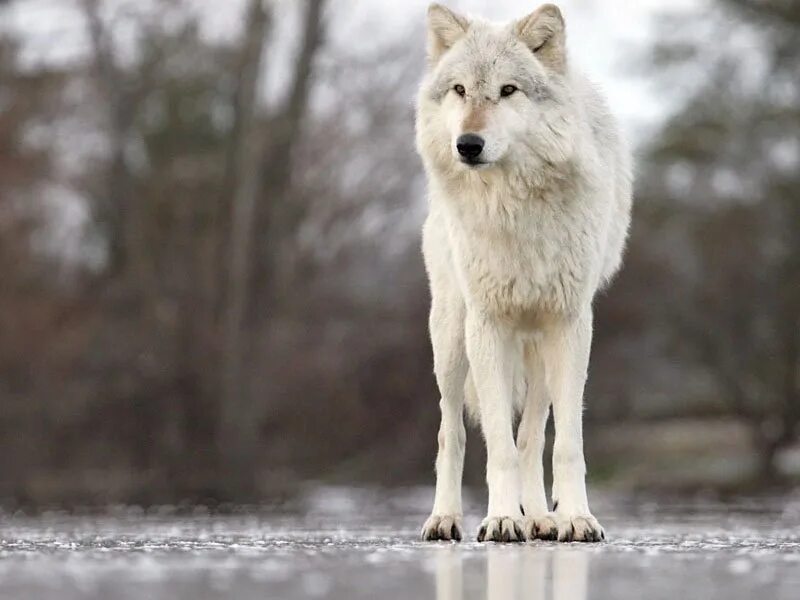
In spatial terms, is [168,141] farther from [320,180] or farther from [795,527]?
[795,527]

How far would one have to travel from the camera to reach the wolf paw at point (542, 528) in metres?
6.36

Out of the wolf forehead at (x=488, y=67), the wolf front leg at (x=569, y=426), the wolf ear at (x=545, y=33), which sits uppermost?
the wolf ear at (x=545, y=33)

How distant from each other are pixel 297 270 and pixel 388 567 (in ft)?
62.1

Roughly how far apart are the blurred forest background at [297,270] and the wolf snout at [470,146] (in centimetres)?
1272

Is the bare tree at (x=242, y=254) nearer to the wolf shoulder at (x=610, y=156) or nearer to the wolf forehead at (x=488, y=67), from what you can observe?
the wolf shoulder at (x=610, y=156)

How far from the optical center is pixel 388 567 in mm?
4676

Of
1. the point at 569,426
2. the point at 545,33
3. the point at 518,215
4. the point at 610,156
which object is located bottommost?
the point at 569,426

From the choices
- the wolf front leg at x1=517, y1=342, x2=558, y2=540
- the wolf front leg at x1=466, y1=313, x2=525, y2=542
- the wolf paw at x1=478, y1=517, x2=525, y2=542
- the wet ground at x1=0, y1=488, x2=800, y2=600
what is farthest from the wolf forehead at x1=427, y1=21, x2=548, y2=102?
the wet ground at x1=0, y1=488, x2=800, y2=600

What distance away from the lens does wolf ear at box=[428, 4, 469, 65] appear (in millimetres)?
6852

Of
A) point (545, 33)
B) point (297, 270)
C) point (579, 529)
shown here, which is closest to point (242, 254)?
point (297, 270)

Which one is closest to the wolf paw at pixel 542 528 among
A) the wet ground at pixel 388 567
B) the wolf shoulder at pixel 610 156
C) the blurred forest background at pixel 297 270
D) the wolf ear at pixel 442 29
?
the wet ground at pixel 388 567

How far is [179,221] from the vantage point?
78.7 feet

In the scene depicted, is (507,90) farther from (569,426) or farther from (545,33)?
(569,426)

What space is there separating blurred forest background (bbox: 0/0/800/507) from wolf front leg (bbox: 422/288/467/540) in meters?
11.6
